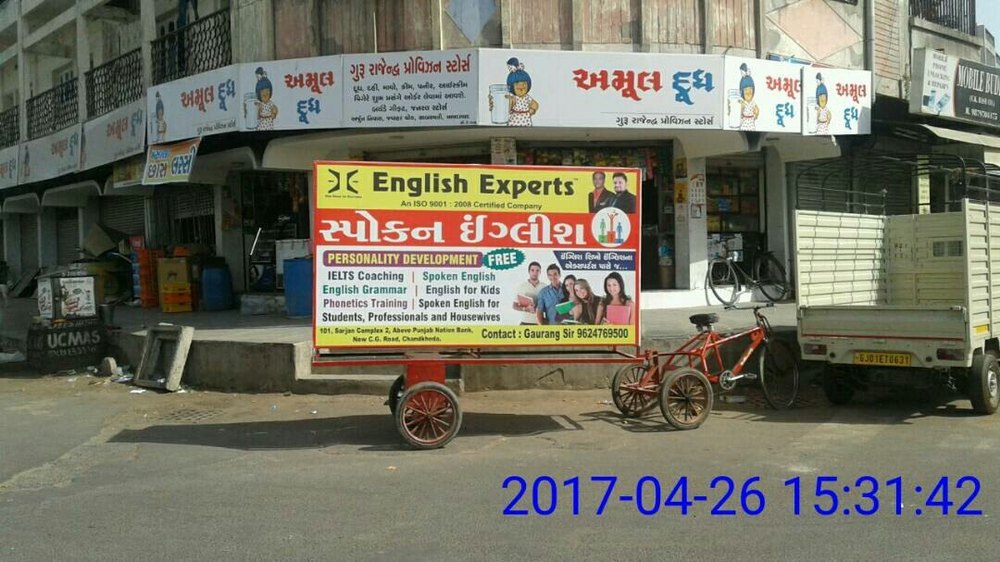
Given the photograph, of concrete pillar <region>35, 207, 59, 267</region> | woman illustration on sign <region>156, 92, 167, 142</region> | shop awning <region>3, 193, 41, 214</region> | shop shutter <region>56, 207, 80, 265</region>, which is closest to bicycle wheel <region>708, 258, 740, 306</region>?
woman illustration on sign <region>156, 92, 167, 142</region>

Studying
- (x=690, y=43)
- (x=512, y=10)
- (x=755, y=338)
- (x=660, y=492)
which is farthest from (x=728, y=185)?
(x=660, y=492)

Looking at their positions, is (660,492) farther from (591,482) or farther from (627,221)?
(627,221)

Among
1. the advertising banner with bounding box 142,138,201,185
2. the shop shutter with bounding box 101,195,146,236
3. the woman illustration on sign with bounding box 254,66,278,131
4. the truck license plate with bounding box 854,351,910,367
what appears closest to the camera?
the truck license plate with bounding box 854,351,910,367

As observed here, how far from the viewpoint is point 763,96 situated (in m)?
11.6

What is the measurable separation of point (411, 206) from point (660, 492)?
3.05 meters

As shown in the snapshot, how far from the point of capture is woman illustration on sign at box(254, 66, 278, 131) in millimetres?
11664

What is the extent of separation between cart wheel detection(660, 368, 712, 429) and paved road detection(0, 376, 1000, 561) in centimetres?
16

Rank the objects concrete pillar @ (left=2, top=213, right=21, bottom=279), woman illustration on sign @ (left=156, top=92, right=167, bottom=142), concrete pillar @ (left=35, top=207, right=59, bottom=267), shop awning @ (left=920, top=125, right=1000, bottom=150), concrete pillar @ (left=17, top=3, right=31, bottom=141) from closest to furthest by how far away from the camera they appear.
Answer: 1. woman illustration on sign @ (left=156, top=92, right=167, bottom=142)
2. shop awning @ (left=920, top=125, right=1000, bottom=150)
3. concrete pillar @ (left=17, top=3, right=31, bottom=141)
4. concrete pillar @ (left=35, top=207, right=59, bottom=267)
5. concrete pillar @ (left=2, top=213, right=21, bottom=279)

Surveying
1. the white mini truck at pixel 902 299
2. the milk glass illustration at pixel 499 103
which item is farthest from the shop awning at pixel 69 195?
the white mini truck at pixel 902 299

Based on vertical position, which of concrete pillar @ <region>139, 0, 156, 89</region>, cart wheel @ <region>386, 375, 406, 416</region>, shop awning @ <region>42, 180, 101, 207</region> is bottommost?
cart wheel @ <region>386, 375, 406, 416</region>

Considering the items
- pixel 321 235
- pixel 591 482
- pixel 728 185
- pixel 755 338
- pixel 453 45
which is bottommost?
pixel 591 482

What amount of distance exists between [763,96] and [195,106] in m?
8.62

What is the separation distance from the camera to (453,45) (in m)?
11.6

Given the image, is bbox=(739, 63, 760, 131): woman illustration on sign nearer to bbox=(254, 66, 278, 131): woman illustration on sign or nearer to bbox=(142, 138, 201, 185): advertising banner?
bbox=(254, 66, 278, 131): woman illustration on sign
